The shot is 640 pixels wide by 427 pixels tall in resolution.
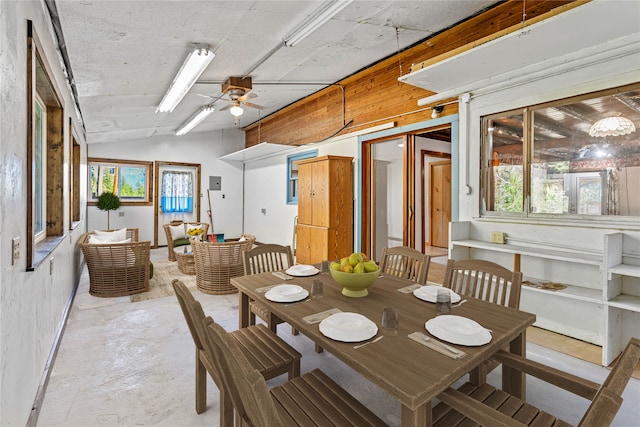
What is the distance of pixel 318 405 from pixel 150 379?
1.54 meters

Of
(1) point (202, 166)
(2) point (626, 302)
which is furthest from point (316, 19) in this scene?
(1) point (202, 166)

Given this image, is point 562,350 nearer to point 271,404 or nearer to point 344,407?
point 344,407

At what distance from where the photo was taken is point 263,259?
8.96 feet

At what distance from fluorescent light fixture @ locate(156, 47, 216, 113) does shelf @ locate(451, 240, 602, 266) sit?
3045 mm

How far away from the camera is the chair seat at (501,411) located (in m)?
1.27

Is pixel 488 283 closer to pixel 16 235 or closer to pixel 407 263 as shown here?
pixel 407 263

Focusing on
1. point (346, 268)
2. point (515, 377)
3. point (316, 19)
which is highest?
point (316, 19)

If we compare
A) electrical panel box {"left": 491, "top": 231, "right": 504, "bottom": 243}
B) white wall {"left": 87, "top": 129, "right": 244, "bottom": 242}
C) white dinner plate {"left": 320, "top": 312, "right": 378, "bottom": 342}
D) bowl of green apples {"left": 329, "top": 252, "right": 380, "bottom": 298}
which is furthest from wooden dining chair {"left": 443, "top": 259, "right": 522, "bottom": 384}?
white wall {"left": 87, "top": 129, "right": 244, "bottom": 242}

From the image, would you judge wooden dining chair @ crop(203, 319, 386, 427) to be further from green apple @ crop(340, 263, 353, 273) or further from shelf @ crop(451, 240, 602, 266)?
shelf @ crop(451, 240, 602, 266)

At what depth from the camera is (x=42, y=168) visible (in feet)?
8.48

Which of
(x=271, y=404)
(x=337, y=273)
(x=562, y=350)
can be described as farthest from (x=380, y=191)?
(x=271, y=404)

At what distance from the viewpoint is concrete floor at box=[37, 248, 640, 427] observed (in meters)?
1.91

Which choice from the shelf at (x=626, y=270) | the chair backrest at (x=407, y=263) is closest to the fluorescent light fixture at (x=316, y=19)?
the chair backrest at (x=407, y=263)

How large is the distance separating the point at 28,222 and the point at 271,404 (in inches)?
66.8
